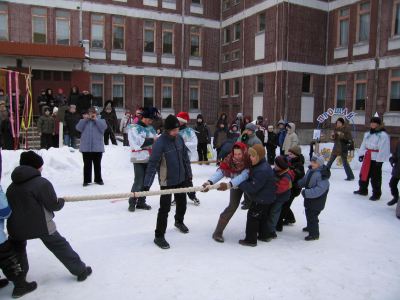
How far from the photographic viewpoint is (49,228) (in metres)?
3.24

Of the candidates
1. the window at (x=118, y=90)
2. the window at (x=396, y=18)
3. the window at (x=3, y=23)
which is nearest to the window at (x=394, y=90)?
the window at (x=396, y=18)

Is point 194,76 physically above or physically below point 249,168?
→ above

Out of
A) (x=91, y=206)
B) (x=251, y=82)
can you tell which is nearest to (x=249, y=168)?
(x=91, y=206)

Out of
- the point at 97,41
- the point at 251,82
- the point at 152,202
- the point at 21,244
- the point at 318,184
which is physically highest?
the point at 97,41

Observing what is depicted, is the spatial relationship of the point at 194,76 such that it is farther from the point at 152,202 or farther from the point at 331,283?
the point at 331,283

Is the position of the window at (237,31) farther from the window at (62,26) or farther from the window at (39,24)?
the window at (39,24)

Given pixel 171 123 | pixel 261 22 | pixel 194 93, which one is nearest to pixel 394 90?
pixel 261 22

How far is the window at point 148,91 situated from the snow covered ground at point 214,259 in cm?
1690

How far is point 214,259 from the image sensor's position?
4070mm

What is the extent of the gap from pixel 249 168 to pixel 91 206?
11.6ft

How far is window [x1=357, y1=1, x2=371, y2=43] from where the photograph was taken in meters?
16.8

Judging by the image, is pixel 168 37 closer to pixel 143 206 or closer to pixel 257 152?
pixel 143 206

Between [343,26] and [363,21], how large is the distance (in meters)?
1.48

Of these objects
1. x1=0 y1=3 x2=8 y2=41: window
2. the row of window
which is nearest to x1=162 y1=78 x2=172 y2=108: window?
the row of window
